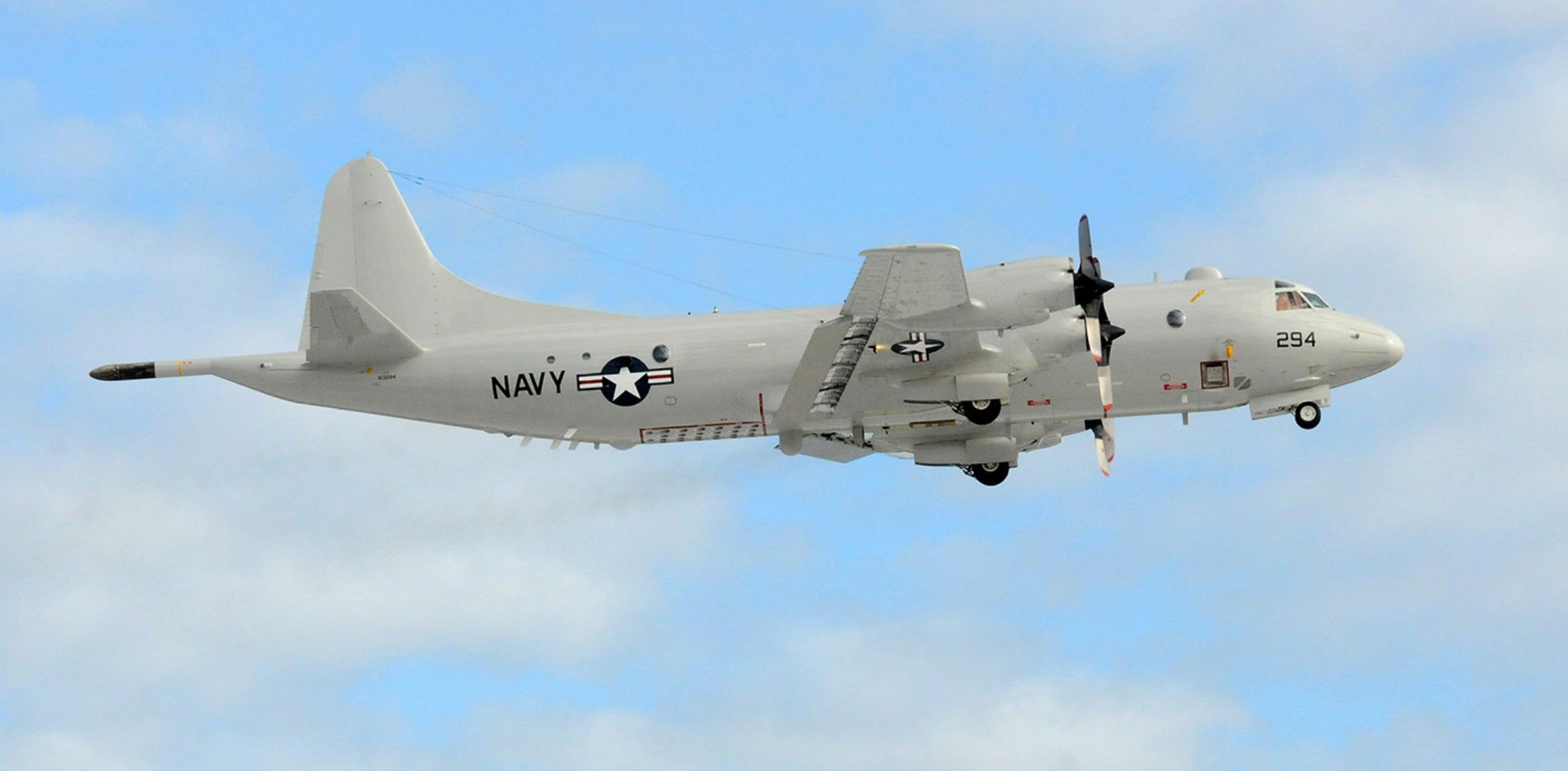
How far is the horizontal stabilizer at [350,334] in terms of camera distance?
105 ft

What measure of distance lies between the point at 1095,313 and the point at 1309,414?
460 cm

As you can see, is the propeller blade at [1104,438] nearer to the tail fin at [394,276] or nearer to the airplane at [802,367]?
the airplane at [802,367]

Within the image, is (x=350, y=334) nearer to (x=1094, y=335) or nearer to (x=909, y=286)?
(x=909, y=286)

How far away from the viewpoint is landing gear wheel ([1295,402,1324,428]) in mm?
33500

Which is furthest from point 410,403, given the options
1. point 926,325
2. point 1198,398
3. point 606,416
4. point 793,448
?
point 1198,398

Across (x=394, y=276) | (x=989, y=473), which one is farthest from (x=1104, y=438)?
(x=394, y=276)

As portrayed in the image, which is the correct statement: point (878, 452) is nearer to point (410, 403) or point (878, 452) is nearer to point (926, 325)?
point (926, 325)

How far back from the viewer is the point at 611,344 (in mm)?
33031

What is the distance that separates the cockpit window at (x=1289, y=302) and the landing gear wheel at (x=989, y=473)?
219 inches

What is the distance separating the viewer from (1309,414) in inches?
1320

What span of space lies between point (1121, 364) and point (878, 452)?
5.29 m

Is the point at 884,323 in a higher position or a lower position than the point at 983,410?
higher

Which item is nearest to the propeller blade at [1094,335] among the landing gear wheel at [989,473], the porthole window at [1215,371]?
the porthole window at [1215,371]

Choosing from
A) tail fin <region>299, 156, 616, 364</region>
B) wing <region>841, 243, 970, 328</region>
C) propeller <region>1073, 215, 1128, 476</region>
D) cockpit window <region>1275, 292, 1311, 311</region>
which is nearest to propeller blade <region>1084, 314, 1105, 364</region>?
propeller <region>1073, 215, 1128, 476</region>
